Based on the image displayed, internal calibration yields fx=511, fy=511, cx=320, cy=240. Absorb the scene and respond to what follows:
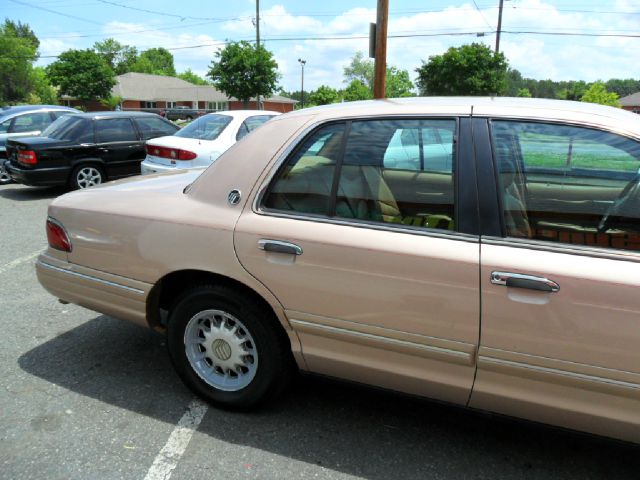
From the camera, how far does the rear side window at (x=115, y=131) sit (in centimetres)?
986

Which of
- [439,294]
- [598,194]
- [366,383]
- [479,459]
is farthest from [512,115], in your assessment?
[479,459]

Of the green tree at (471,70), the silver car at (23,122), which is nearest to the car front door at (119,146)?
the silver car at (23,122)

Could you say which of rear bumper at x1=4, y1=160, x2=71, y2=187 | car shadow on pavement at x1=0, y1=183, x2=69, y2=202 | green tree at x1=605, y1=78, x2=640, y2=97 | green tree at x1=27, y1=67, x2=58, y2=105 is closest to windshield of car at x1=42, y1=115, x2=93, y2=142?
rear bumper at x1=4, y1=160, x2=71, y2=187

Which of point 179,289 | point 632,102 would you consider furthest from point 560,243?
point 632,102

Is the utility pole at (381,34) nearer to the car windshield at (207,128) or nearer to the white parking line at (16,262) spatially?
the car windshield at (207,128)

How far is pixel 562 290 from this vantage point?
200cm

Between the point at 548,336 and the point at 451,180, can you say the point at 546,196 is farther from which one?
the point at 548,336

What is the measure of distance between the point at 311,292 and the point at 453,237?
2.33 feet

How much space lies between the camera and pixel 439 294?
219 cm

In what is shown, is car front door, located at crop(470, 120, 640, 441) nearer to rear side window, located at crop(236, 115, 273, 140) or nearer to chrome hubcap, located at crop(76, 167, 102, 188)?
rear side window, located at crop(236, 115, 273, 140)

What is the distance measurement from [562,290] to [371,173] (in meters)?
1.01

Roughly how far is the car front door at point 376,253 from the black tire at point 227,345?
0.19 m

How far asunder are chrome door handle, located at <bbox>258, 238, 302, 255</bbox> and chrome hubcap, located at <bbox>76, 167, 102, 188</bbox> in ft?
27.1

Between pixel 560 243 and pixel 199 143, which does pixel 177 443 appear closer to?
pixel 560 243
